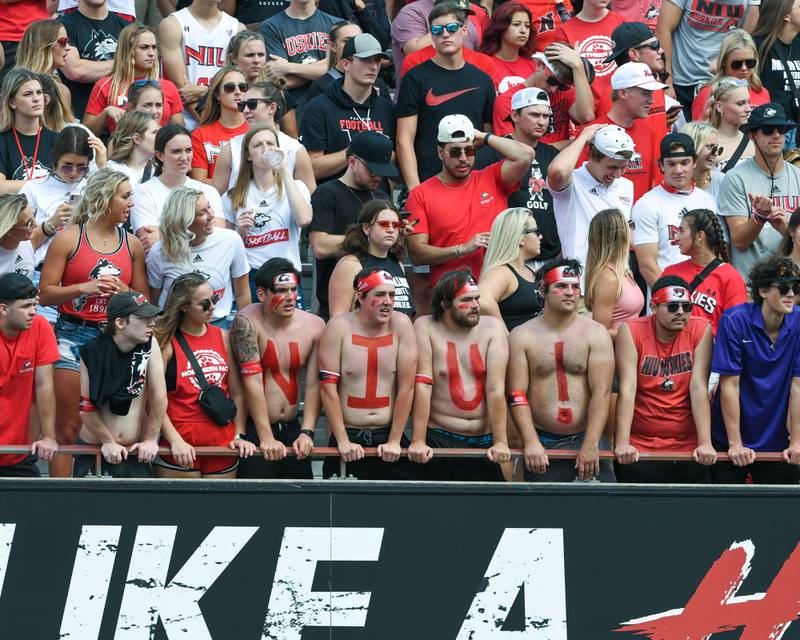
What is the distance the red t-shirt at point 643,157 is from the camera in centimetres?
1131

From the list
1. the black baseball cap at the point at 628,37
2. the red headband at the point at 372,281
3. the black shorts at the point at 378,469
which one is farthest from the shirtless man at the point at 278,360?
the black baseball cap at the point at 628,37

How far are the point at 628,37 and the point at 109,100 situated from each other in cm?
402

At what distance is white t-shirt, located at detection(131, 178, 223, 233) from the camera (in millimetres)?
10023

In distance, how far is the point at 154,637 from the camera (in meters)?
8.38

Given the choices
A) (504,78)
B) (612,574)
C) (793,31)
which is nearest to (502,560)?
(612,574)

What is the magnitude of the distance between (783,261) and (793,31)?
485 centimetres

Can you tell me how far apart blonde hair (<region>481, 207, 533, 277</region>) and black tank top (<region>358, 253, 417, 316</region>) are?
516 mm

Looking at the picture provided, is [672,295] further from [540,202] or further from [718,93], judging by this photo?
[718,93]

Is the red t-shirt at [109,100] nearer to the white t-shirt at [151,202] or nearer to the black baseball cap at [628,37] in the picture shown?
the white t-shirt at [151,202]

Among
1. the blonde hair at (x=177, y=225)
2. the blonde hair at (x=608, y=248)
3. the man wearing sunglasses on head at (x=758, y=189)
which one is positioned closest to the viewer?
the blonde hair at (x=177, y=225)

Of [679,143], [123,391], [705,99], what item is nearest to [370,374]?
[123,391]

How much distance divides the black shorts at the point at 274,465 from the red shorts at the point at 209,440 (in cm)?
8

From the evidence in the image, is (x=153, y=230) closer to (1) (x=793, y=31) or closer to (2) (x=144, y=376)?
(2) (x=144, y=376)

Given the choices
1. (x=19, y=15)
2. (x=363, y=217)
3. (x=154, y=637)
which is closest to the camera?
(x=154, y=637)
